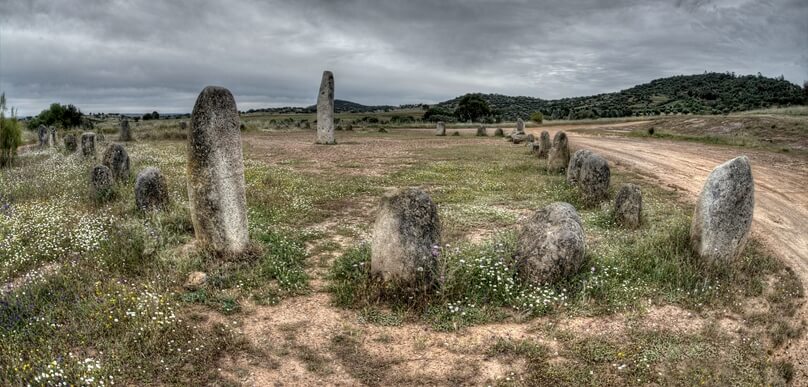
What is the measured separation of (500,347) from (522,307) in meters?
1.20

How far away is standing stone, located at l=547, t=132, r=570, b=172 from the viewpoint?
744 inches

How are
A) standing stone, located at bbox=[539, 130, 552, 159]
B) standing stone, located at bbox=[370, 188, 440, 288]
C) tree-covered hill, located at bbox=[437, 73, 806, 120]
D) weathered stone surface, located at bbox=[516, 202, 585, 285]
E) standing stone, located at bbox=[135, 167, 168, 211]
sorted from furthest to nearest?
tree-covered hill, located at bbox=[437, 73, 806, 120] → standing stone, located at bbox=[539, 130, 552, 159] → standing stone, located at bbox=[135, 167, 168, 211] → weathered stone surface, located at bbox=[516, 202, 585, 285] → standing stone, located at bbox=[370, 188, 440, 288]

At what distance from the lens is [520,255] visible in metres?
8.27

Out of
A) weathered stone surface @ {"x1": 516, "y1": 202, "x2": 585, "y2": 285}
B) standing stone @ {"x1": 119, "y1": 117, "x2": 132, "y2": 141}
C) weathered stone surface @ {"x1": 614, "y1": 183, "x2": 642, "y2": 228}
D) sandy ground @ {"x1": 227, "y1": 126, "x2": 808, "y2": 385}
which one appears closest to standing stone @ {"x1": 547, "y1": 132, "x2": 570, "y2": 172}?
weathered stone surface @ {"x1": 614, "y1": 183, "x2": 642, "y2": 228}

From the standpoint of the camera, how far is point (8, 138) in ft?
66.9

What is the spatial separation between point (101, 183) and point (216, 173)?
22.1ft

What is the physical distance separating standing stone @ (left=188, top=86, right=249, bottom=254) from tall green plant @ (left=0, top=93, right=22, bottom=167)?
54.5 ft

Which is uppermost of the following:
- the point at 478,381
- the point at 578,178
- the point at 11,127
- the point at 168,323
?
the point at 11,127

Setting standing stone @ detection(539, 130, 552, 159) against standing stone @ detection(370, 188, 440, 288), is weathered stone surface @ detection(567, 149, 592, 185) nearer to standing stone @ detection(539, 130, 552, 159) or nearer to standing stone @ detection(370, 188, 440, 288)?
standing stone @ detection(539, 130, 552, 159)

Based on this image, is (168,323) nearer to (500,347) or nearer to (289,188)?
(500,347)

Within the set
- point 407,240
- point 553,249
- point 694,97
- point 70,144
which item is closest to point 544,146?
point 553,249

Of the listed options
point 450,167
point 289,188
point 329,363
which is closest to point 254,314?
point 329,363

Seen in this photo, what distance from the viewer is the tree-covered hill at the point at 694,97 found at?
2562 inches

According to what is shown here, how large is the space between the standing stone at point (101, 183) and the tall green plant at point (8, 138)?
398 inches
